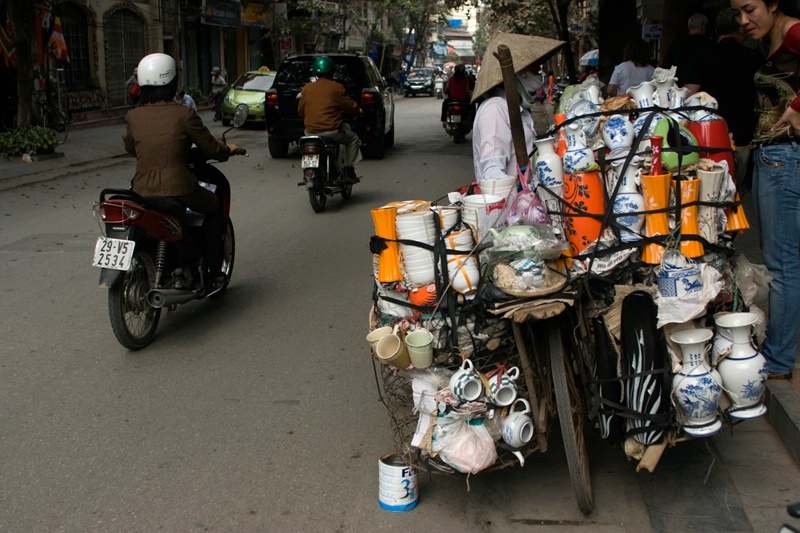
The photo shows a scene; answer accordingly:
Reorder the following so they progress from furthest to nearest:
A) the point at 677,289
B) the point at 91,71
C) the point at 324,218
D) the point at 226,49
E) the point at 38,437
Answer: the point at 226,49 → the point at 91,71 → the point at 324,218 → the point at 38,437 → the point at 677,289

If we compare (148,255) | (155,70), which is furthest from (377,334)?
(155,70)

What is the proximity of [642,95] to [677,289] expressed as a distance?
3.24ft

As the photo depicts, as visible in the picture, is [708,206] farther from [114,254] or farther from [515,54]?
[114,254]

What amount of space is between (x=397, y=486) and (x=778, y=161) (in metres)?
2.23

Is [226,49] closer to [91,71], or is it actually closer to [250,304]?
[91,71]

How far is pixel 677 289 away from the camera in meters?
3.16

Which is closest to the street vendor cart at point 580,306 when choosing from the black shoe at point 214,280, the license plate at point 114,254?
the license plate at point 114,254

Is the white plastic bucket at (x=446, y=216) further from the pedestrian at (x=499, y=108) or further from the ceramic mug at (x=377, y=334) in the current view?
the pedestrian at (x=499, y=108)

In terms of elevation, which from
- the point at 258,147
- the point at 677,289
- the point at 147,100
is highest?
the point at 147,100

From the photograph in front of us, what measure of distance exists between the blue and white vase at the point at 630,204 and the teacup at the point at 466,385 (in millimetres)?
779

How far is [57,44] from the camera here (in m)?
21.9

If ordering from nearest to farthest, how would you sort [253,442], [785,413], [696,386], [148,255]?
[696,386] → [785,413] → [253,442] → [148,255]

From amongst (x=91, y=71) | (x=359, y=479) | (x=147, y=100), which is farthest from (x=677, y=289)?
(x=91, y=71)

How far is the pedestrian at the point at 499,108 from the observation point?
14.7 ft
